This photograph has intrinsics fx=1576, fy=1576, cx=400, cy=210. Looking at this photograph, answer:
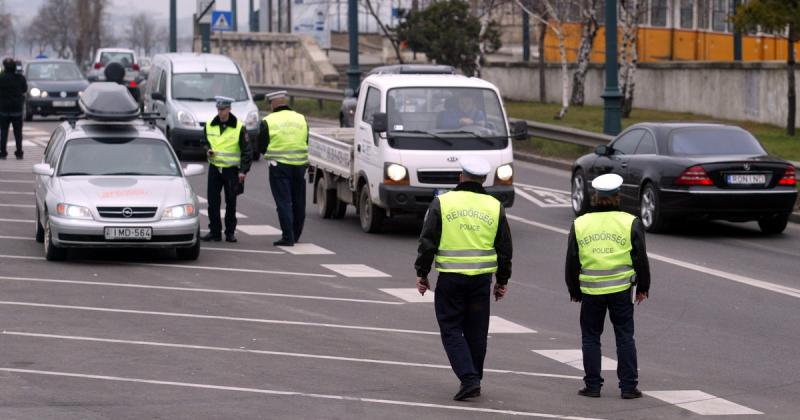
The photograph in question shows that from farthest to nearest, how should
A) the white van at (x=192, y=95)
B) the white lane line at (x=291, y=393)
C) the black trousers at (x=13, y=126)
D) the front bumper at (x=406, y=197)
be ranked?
1. the white van at (x=192, y=95)
2. the black trousers at (x=13, y=126)
3. the front bumper at (x=406, y=197)
4. the white lane line at (x=291, y=393)

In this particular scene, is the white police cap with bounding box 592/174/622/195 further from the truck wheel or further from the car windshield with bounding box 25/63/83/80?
the car windshield with bounding box 25/63/83/80

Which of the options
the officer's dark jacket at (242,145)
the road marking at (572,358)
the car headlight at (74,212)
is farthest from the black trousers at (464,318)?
the officer's dark jacket at (242,145)

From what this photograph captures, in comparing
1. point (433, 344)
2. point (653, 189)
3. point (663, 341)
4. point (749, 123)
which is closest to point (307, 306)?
point (433, 344)

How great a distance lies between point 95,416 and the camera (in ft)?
28.9

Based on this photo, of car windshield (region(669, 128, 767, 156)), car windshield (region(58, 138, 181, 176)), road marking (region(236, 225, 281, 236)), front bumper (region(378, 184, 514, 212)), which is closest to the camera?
car windshield (region(58, 138, 181, 176))

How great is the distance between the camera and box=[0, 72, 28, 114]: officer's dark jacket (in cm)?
2838

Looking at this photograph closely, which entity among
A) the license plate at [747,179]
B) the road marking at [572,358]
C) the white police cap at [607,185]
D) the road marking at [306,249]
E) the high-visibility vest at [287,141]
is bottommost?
the road marking at [306,249]

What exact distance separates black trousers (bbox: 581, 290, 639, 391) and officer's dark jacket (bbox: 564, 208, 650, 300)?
0.09 metres

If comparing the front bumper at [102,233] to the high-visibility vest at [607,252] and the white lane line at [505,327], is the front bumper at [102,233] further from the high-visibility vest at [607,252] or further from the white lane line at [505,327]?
the high-visibility vest at [607,252]

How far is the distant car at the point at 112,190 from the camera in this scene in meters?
15.8

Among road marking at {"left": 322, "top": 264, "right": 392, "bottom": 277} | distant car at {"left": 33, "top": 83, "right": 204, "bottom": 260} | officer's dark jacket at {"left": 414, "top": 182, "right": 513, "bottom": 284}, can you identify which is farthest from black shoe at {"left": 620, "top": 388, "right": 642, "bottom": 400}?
distant car at {"left": 33, "top": 83, "right": 204, "bottom": 260}

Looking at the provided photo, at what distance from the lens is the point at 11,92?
94.2 ft

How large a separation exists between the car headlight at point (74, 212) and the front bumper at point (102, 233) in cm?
6

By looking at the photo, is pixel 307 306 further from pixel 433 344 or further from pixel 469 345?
pixel 469 345
